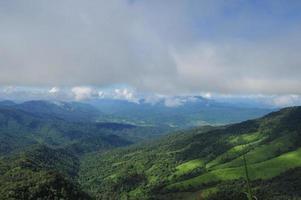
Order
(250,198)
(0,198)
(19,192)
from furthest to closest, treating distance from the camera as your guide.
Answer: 1. (19,192)
2. (0,198)
3. (250,198)

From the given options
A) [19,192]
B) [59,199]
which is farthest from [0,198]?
[59,199]

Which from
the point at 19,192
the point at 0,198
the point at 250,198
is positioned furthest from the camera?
the point at 19,192

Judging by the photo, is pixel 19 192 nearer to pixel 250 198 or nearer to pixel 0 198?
pixel 0 198

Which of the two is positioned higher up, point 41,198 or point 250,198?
point 250,198

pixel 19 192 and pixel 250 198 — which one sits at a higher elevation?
pixel 250 198

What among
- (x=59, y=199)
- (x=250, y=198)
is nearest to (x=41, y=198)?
(x=59, y=199)

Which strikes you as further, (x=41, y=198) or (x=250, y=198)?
(x=41, y=198)

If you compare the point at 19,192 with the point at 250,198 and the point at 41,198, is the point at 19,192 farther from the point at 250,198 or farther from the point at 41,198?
the point at 250,198

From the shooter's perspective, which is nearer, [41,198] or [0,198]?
[0,198]
